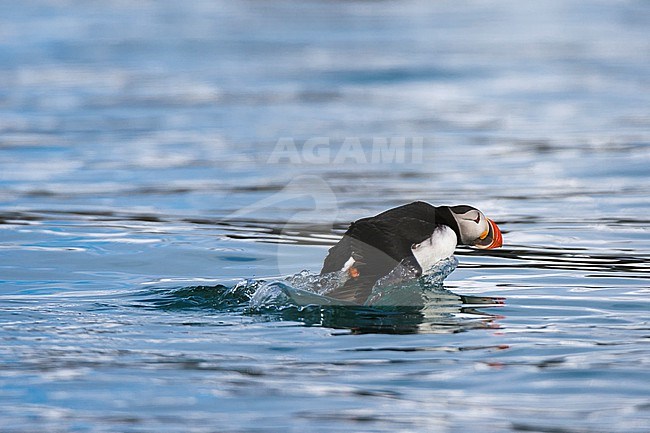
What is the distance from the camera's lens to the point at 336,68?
65.6ft

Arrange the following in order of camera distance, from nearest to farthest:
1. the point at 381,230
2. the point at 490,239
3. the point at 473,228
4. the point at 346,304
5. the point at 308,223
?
the point at 381,230, the point at 346,304, the point at 473,228, the point at 490,239, the point at 308,223

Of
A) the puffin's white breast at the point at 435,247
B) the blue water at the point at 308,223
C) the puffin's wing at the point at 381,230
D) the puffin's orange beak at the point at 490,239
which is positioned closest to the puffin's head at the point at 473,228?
the puffin's orange beak at the point at 490,239

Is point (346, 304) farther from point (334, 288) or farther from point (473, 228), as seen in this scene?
point (473, 228)

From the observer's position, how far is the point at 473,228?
6.67 metres

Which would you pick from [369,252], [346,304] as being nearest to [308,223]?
[346,304]

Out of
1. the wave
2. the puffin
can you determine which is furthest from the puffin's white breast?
the wave

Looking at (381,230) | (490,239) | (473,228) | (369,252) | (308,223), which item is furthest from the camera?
(308,223)

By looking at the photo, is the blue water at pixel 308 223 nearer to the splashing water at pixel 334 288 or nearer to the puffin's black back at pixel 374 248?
the splashing water at pixel 334 288

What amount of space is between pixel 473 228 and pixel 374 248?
0.84 meters

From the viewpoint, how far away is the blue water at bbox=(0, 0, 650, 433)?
5035 millimetres

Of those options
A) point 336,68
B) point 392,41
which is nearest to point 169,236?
point 336,68

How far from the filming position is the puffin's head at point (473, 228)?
6656mm

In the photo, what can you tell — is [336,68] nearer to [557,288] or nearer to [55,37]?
[55,37]

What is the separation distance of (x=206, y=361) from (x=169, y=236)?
3960 millimetres
